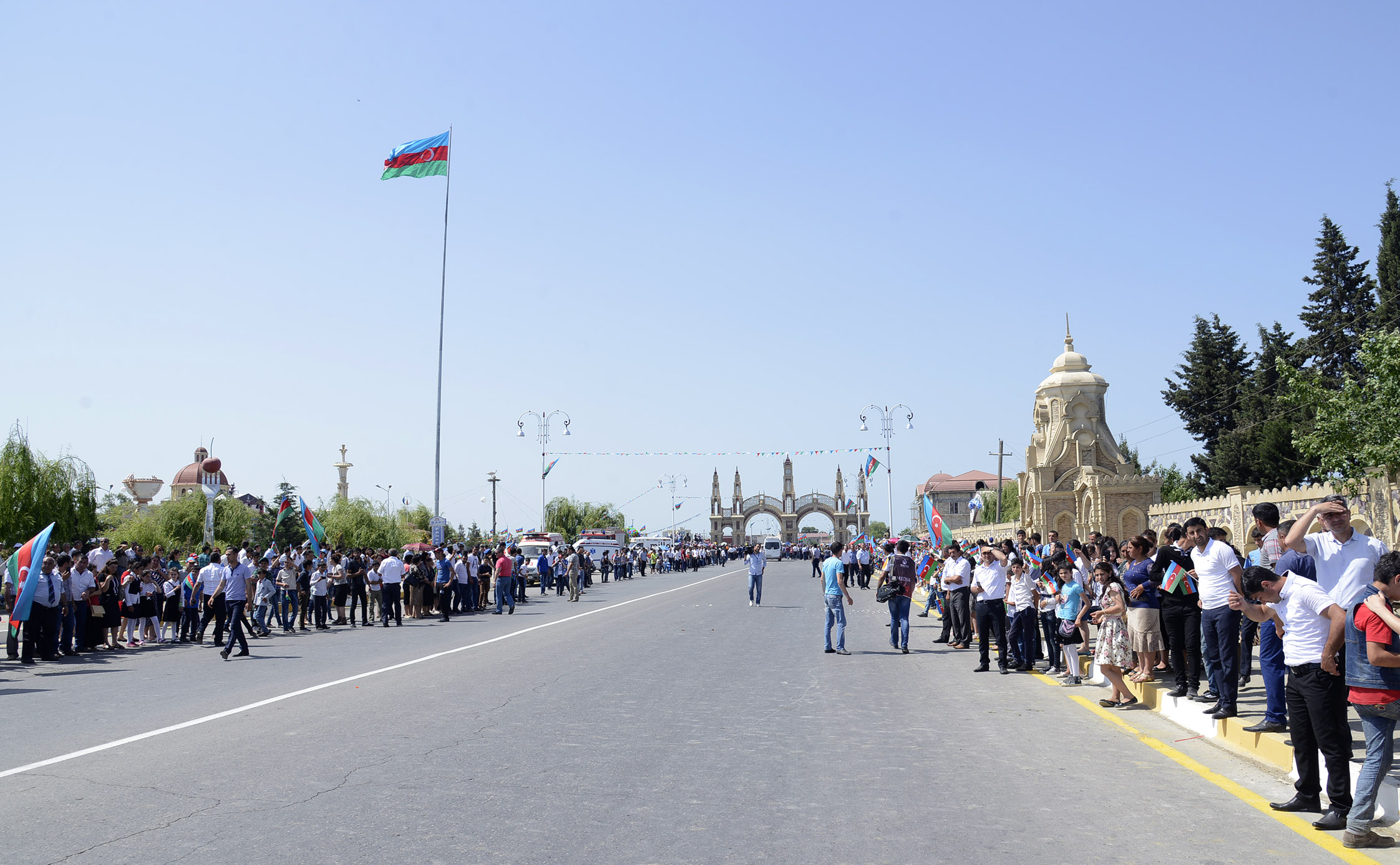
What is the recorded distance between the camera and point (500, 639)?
1900 centimetres

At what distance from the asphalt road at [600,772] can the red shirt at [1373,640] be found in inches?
34.2

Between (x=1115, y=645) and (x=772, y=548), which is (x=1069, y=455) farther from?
(x=772, y=548)

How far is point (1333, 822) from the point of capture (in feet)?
19.5

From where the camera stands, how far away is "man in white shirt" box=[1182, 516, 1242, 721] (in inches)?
349

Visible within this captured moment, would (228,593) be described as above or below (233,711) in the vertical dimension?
above

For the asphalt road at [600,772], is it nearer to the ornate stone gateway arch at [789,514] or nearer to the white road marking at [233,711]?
the white road marking at [233,711]

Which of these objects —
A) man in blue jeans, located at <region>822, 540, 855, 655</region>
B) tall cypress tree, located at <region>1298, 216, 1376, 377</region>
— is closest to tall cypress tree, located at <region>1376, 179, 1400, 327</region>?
tall cypress tree, located at <region>1298, 216, 1376, 377</region>

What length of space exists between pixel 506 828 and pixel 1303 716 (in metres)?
4.87

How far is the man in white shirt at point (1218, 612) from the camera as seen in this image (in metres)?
8.87

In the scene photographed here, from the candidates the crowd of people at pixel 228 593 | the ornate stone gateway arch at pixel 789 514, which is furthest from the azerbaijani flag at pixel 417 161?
the ornate stone gateway arch at pixel 789 514

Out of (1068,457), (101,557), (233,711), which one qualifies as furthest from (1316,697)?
(1068,457)

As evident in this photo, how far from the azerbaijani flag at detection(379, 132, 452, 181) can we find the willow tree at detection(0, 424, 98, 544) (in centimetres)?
1560

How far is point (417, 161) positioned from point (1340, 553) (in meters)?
35.0

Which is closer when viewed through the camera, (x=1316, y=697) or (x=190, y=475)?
(x=1316, y=697)
